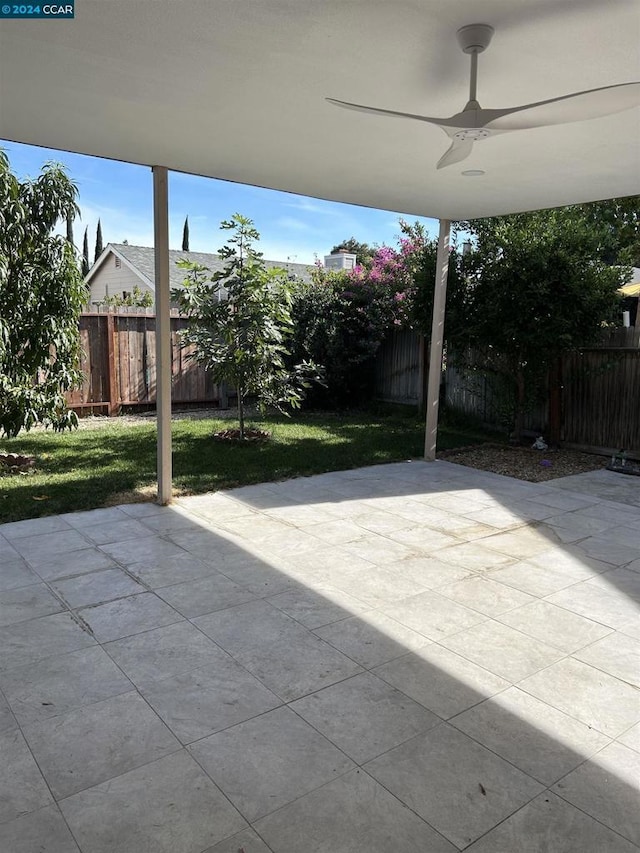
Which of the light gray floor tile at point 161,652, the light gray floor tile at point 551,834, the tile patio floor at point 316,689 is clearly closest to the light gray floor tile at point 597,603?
the tile patio floor at point 316,689

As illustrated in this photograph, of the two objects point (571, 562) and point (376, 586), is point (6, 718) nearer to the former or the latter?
point (376, 586)

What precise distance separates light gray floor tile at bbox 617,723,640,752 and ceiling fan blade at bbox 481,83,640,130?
8.29 ft

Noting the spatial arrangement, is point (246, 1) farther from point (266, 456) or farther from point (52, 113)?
point (266, 456)

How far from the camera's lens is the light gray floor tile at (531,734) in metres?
1.97

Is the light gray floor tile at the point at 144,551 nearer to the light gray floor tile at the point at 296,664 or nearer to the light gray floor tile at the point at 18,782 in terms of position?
the light gray floor tile at the point at 296,664

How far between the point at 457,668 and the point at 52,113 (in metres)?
3.60

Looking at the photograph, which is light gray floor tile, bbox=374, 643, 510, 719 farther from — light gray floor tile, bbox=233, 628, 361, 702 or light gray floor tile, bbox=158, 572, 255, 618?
light gray floor tile, bbox=158, 572, 255, 618

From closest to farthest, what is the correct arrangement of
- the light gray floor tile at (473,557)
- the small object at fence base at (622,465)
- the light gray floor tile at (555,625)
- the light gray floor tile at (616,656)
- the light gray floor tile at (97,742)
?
the light gray floor tile at (97,742) → the light gray floor tile at (616,656) → the light gray floor tile at (555,625) → the light gray floor tile at (473,557) → the small object at fence base at (622,465)

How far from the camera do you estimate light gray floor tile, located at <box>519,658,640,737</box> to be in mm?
2205

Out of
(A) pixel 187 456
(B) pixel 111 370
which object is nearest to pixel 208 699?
(A) pixel 187 456

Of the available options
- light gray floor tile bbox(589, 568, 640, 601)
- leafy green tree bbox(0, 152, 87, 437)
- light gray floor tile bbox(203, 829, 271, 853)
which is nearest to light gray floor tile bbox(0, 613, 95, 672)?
light gray floor tile bbox(203, 829, 271, 853)

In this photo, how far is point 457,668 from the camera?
253 cm

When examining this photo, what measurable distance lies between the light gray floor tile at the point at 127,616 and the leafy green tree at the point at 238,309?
398 cm

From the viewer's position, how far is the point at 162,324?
15.7 feet
